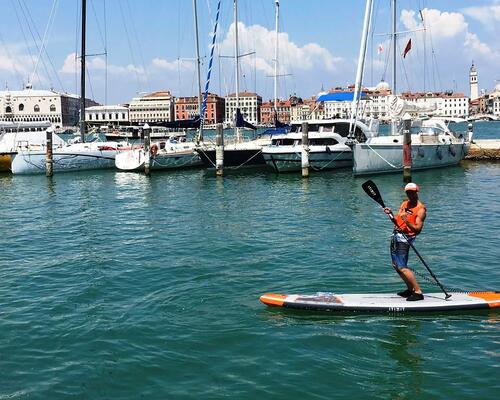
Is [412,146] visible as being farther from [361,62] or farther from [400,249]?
[400,249]

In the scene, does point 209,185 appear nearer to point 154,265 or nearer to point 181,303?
point 154,265

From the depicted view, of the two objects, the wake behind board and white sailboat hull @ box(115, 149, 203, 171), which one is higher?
white sailboat hull @ box(115, 149, 203, 171)

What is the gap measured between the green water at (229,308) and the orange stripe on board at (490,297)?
0.90 feet

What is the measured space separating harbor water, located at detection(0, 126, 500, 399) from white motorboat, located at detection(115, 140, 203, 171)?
15.9 m

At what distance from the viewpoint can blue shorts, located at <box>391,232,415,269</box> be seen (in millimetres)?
10039

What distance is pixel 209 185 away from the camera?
32.8 metres

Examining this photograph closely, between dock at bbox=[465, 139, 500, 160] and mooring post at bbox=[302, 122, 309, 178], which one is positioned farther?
dock at bbox=[465, 139, 500, 160]

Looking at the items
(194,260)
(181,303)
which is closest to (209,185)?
(194,260)

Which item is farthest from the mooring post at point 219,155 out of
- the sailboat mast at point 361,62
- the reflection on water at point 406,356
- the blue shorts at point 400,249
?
the reflection on water at point 406,356

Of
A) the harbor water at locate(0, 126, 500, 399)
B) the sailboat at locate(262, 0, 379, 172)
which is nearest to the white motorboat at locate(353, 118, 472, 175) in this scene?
the sailboat at locate(262, 0, 379, 172)

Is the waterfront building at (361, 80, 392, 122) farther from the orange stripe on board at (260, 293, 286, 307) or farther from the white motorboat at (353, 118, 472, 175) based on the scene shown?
the orange stripe on board at (260, 293, 286, 307)

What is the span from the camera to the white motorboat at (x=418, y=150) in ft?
110

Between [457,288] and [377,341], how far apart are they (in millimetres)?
3596

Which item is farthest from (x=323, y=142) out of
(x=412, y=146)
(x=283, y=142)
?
(x=412, y=146)
